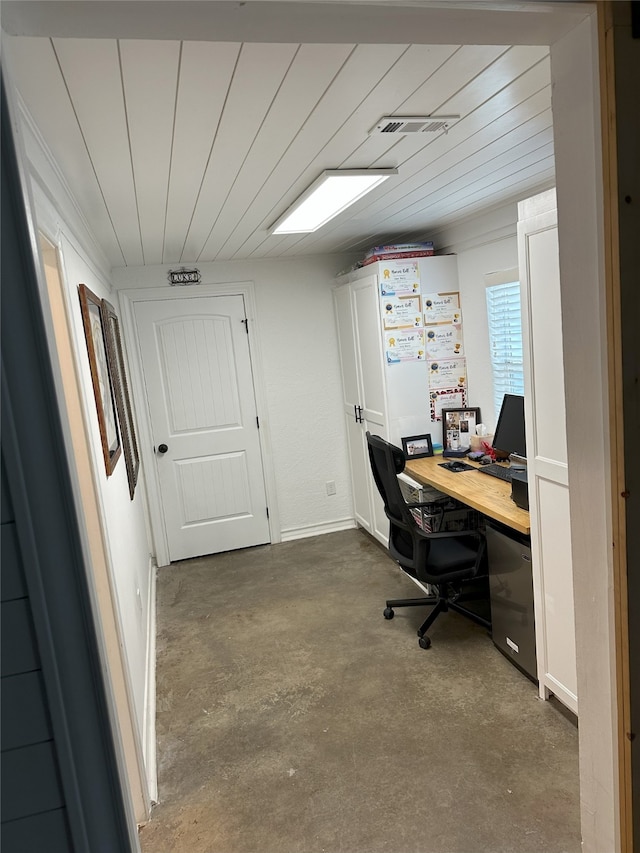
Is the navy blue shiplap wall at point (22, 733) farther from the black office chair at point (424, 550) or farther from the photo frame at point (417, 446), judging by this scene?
the photo frame at point (417, 446)

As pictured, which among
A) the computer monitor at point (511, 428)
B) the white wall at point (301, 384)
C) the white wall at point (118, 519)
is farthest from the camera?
the white wall at point (301, 384)

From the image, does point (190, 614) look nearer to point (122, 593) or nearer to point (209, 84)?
point (122, 593)

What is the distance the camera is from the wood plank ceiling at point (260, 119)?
4.15 ft

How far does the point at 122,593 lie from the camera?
2.21 metres

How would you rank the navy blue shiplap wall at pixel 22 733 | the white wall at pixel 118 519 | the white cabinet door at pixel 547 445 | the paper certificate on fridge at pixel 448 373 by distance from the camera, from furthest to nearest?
the paper certificate on fridge at pixel 448 373 → the white cabinet door at pixel 547 445 → the white wall at pixel 118 519 → the navy blue shiplap wall at pixel 22 733

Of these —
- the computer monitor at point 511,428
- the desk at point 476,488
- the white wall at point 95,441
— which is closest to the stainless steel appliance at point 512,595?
the desk at point 476,488

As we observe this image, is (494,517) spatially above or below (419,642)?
above

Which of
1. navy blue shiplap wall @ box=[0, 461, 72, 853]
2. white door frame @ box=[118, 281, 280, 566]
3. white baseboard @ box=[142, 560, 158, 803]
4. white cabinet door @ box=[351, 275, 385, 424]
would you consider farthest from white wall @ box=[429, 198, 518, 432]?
navy blue shiplap wall @ box=[0, 461, 72, 853]

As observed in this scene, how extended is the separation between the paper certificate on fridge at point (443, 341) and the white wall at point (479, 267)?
0.18 feet

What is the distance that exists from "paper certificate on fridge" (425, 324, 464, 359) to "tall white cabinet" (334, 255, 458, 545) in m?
0.12

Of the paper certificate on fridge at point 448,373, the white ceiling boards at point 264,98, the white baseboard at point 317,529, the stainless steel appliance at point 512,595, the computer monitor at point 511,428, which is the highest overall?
the white ceiling boards at point 264,98

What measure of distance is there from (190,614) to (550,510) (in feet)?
7.97

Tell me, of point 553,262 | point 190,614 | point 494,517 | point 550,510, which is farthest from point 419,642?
point 553,262

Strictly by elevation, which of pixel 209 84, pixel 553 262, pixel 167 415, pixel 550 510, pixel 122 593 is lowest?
pixel 122 593
